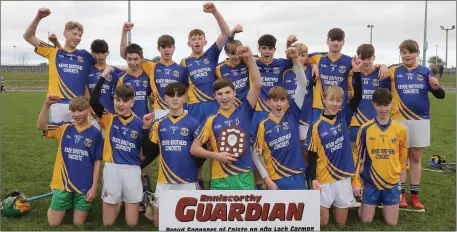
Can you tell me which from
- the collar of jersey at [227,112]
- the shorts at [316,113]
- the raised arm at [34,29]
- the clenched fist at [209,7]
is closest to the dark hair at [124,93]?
the collar of jersey at [227,112]

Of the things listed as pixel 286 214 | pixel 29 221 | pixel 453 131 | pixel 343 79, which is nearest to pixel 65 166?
pixel 29 221

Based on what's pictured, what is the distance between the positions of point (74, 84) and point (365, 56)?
387 centimetres

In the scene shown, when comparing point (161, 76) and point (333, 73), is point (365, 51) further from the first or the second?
point (161, 76)

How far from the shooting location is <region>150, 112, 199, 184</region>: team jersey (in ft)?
15.4

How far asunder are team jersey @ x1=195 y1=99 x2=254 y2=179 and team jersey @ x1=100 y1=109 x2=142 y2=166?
762 millimetres

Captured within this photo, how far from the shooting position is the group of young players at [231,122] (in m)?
4.71

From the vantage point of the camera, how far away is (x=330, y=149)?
495cm

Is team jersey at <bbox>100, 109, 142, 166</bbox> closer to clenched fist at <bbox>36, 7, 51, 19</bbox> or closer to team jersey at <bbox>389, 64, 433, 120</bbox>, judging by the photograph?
clenched fist at <bbox>36, 7, 51, 19</bbox>

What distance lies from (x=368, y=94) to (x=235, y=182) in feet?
8.00

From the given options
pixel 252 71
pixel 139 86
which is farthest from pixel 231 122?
pixel 139 86

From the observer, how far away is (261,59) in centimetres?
586

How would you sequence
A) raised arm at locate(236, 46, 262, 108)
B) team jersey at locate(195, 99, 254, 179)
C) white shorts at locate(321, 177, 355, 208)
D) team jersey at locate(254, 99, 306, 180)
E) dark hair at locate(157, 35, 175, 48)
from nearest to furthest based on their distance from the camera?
raised arm at locate(236, 46, 262, 108) → team jersey at locate(195, 99, 254, 179) → team jersey at locate(254, 99, 306, 180) → white shorts at locate(321, 177, 355, 208) → dark hair at locate(157, 35, 175, 48)

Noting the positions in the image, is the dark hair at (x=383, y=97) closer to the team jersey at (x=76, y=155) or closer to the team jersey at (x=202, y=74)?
the team jersey at (x=202, y=74)

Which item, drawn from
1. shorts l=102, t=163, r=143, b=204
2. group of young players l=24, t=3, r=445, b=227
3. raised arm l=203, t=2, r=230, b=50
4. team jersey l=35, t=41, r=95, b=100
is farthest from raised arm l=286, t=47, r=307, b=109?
A: team jersey l=35, t=41, r=95, b=100
